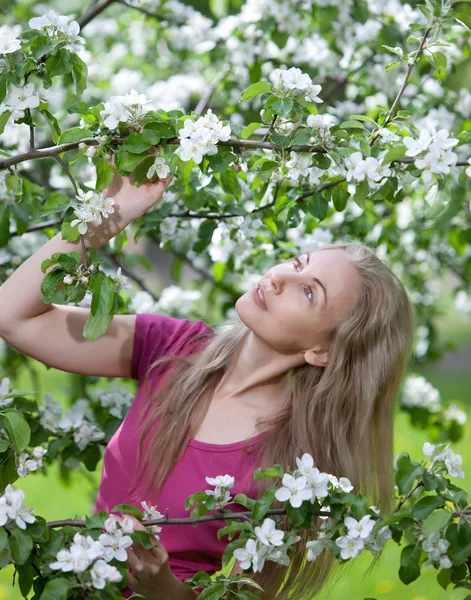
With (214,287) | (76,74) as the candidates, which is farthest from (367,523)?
(214,287)

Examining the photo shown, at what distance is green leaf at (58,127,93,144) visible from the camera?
5.57 ft

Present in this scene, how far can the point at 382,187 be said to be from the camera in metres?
1.74

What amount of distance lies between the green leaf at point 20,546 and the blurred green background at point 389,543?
0.74m

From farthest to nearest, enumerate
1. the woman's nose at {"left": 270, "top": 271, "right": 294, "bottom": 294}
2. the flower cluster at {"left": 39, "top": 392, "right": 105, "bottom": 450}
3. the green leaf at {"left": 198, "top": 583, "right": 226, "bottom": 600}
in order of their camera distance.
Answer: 1. the flower cluster at {"left": 39, "top": 392, "right": 105, "bottom": 450}
2. the woman's nose at {"left": 270, "top": 271, "right": 294, "bottom": 294}
3. the green leaf at {"left": 198, "top": 583, "right": 226, "bottom": 600}

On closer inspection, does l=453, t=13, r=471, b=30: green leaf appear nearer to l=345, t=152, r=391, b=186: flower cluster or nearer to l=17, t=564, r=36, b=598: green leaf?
l=345, t=152, r=391, b=186: flower cluster

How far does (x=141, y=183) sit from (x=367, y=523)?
0.79 meters

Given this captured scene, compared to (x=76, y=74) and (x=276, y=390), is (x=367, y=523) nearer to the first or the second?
(x=276, y=390)

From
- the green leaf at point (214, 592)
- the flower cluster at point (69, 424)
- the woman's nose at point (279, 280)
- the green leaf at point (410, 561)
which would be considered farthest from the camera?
the flower cluster at point (69, 424)

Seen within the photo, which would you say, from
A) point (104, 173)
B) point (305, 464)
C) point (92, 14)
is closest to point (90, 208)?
point (104, 173)

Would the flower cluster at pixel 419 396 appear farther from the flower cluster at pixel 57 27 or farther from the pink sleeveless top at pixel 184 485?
the flower cluster at pixel 57 27

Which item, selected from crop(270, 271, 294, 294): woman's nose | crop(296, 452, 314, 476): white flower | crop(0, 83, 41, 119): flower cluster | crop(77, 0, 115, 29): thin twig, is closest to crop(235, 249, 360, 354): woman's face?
crop(270, 271, 294, 294): woman's nose

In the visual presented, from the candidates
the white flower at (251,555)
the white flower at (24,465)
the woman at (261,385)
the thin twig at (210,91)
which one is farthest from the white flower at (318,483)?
the thin twig at (210,91)

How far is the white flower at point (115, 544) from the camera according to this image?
1405 mm

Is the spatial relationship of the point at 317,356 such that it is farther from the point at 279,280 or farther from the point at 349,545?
the point at 349,545
